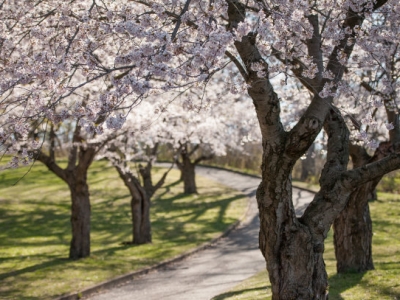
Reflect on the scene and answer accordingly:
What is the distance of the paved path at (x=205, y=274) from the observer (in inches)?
488

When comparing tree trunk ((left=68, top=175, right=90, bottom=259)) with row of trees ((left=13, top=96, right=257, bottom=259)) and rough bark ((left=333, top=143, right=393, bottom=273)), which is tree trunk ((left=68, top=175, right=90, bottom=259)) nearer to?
row of trees ((left=13, top=96, right=257, bottom=259))

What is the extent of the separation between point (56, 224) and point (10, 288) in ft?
34.1

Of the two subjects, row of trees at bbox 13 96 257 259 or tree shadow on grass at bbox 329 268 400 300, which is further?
row of trees at bbox 13 96 257 259

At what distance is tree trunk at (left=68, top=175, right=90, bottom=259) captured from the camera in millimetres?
15875

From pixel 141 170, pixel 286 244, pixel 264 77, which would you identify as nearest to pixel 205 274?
pixel 141 170

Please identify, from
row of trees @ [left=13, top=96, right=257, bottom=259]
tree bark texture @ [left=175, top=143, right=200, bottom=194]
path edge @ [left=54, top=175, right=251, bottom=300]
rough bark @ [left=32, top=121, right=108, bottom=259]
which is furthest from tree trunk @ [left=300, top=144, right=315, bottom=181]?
rough bark @ [left=32, top=121, right=108, bottom=259]

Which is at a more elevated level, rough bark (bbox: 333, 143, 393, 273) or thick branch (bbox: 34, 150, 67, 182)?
thick branch (bbox: 34, 150, 67, 182)

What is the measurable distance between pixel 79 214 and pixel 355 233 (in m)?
7.99

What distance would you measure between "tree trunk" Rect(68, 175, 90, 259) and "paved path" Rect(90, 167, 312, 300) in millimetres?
2382

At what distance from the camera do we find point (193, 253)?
60.0ft

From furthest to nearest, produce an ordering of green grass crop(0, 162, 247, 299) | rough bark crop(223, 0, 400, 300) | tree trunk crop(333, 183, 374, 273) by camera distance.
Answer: green grass crop(0, 162, 247, 299) → tree trunk crop(333, 183, 374, 273) → rough bark crop(223, 0, 400, 300)

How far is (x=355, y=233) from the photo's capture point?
38.7ft

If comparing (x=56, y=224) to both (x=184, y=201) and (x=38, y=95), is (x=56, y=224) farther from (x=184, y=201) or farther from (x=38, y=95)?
(x=38, y=95)

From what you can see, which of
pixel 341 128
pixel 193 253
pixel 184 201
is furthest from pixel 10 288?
pixel 184 201
